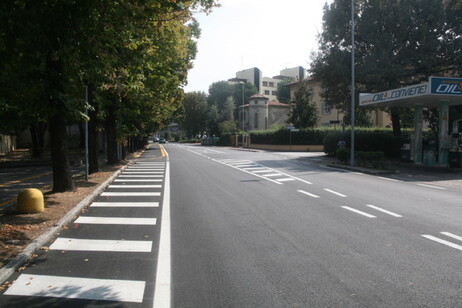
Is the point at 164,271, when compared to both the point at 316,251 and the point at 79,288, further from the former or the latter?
the point at 316,251

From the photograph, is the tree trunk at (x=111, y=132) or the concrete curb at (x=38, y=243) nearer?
the concrete curb at (x=38, y=243)

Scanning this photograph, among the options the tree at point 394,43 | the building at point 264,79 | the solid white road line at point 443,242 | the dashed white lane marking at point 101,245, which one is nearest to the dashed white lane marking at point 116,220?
the dashed white lane marking at point 101,245

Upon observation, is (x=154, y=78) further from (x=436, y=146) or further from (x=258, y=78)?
(x=258, y=78)

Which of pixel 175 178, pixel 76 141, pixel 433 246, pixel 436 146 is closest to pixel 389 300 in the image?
pixel 433 246

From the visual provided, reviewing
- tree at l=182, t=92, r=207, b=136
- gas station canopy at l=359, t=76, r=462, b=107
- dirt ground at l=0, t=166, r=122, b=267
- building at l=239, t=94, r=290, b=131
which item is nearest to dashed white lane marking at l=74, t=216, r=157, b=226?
dirt ground at l=0, t=166, r=122, b=267

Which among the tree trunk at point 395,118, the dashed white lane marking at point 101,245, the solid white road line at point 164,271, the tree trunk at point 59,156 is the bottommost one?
the dashed white lane marking at point 101,245

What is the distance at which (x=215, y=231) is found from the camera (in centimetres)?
729

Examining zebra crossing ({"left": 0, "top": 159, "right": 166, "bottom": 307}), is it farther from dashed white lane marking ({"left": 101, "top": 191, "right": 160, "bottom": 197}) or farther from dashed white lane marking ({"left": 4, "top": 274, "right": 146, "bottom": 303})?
dashed white lane marking ({"left": 101, "top": 191, "right": 160, "bottom": 197})

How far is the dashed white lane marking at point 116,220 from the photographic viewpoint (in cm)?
810

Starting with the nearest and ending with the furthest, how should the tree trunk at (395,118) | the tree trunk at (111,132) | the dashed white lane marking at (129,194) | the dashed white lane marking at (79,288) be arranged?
the dashed white lane marking at (79,288) → the dashed white lane marking at (129,194) → the tree trunk at (111,132) → the tree trunk at (395,118)

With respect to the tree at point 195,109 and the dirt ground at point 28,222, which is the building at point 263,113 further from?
the dirt ground at point 28,222

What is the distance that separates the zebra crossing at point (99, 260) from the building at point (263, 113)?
6637 cm

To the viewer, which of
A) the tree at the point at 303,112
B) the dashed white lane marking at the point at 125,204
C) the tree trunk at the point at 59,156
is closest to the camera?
the dashed white lane marking at the point at 125,204

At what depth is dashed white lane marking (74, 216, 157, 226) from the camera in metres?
8.10
